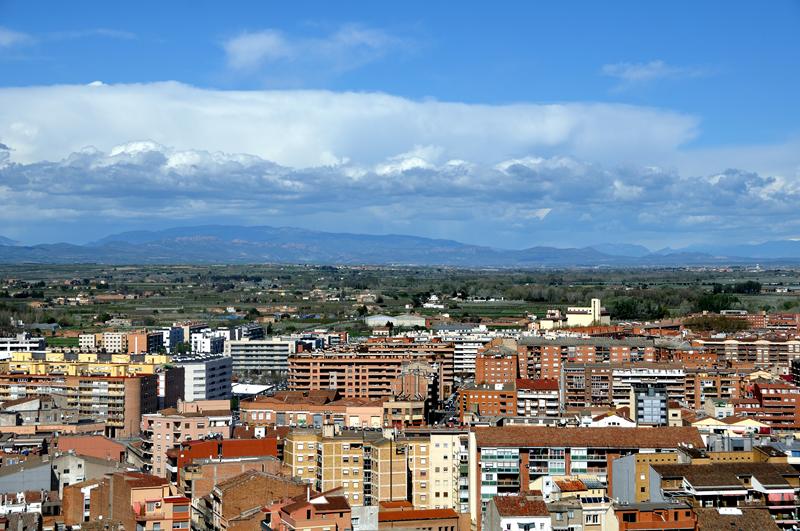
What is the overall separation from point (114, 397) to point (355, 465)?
18.3 m

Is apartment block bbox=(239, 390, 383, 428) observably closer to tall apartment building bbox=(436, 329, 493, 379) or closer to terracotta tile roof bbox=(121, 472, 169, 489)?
terracotta tile roof bbox=(121, 472, 169, 489)

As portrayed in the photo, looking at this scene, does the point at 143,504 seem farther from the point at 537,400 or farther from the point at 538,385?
the point at 538,385

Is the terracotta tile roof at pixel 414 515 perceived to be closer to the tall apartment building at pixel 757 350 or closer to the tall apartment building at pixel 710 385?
the tall apartment building at pixel 710 385

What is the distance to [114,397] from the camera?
1797 inches

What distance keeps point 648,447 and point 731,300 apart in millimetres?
74448

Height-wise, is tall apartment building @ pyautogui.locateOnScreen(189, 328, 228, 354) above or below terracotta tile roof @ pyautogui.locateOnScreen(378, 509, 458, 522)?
above

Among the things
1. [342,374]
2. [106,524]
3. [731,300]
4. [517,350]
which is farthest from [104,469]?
[731,300]

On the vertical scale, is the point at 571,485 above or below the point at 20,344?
below

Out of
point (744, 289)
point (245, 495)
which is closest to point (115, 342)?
point (245, 495)

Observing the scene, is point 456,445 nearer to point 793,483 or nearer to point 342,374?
point 793,483

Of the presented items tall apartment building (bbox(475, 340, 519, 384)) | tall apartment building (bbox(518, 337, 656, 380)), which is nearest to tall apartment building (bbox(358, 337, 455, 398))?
tall apartment building (bbox(475, 340, 519, 384))

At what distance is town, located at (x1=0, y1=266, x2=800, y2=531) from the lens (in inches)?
971

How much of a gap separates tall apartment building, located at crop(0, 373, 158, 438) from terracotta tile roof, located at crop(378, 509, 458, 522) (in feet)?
66.0

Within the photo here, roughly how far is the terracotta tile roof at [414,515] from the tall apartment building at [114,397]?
20.1 m
